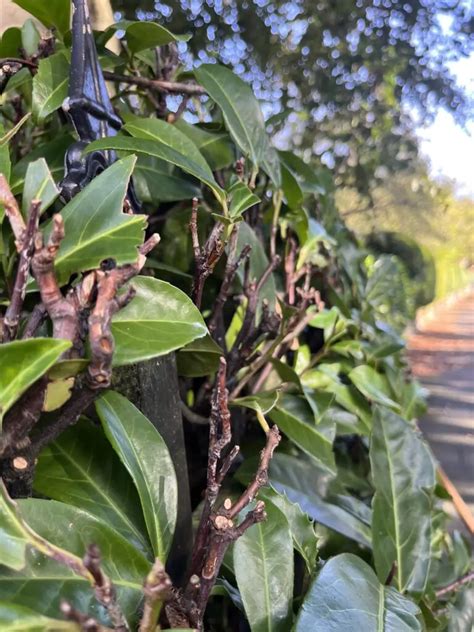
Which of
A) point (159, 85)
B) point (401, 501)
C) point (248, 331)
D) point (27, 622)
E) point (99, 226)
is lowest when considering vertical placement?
point (401, 501)

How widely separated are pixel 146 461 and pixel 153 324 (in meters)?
0.12

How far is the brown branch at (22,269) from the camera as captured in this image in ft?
1.08

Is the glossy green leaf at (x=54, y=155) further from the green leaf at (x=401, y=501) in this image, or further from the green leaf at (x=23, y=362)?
the green leaf at (x=401, y=501)

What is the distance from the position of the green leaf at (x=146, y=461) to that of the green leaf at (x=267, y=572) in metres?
0.07

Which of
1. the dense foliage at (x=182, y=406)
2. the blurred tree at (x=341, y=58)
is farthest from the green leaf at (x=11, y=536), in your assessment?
the blurred tree at (x=341, y=58)

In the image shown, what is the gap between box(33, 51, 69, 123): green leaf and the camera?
58 centimetres

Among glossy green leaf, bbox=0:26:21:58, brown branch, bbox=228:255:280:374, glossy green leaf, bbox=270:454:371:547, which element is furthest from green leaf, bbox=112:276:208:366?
glossy green leaf, bbox=0:26:21:58

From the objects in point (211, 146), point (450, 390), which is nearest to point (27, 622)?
point (211, 146)

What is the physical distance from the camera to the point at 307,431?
0.70 m

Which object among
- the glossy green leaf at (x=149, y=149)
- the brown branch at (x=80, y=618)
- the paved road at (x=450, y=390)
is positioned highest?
the glossy green leaf at (x=149, y=149)

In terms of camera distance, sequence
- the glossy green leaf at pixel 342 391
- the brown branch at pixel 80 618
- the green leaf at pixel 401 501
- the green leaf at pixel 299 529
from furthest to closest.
Answer: the glossy green leaf at pixel 342 391 → the green leaf at pixel 401 501 → the green leaf at pixel 299 529 → the brown branch at pixel 80 618

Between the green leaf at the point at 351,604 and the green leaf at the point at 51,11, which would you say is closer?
the green leaf at the point at 351,604

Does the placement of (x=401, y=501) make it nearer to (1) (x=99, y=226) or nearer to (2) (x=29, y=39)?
(1) (x=99, y=226)

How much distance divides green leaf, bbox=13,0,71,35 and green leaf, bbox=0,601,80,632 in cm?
61
